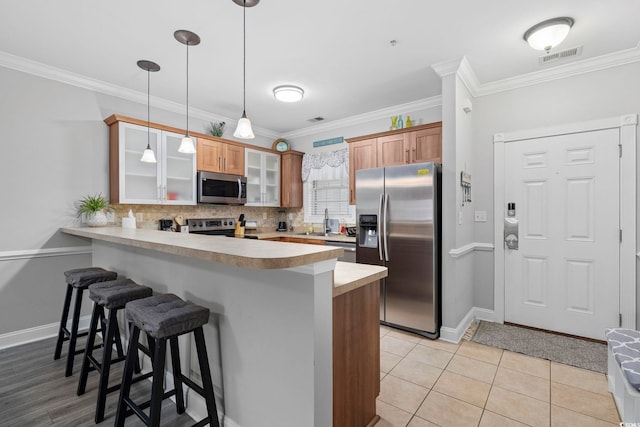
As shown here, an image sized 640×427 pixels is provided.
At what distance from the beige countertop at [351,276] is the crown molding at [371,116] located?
9.44 feet

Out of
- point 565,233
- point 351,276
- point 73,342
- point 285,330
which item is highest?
point 565,233

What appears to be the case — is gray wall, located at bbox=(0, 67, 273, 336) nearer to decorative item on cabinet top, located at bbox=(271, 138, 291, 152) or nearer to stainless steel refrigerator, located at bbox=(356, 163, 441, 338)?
decorative item on cabinet top, located at bbox=(271, 138, 291, 152)

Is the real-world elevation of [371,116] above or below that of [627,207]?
above

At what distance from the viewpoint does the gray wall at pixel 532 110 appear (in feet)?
9.02

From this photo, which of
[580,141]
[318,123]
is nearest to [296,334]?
[580,141]

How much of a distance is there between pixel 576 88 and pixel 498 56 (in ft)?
2.95

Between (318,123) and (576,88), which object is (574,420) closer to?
(576,88)

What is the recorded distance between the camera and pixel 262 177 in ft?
15.9

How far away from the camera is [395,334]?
3.06 metres

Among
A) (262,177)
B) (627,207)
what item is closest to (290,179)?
(262,177)

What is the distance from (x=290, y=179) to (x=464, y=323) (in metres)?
3.30

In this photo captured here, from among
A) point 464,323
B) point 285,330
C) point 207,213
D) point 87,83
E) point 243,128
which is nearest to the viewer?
point 285,330

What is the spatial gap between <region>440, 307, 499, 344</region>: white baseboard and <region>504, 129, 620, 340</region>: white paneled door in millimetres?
195

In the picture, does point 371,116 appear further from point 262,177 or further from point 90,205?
point 90,205
